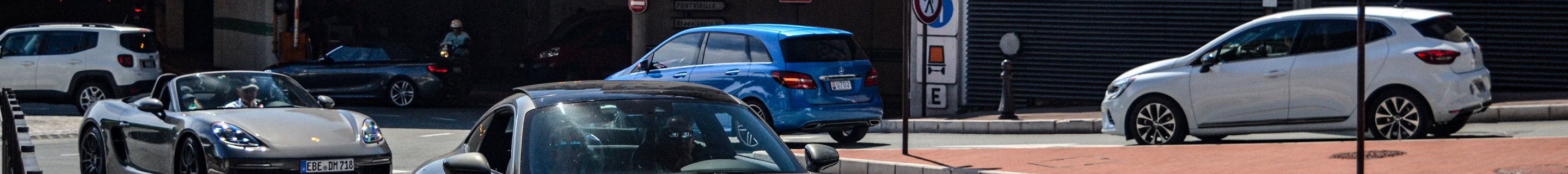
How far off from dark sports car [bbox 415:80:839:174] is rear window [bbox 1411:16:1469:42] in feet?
20.3

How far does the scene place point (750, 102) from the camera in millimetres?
12477

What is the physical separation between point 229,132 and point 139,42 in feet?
30.4

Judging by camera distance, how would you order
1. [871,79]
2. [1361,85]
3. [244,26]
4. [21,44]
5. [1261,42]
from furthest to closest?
[244,26], [21,44], [871,79], [1261,42], [1361,85]

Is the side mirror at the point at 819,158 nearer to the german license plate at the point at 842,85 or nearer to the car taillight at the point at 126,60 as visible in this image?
the german license plate at the point at 842,85

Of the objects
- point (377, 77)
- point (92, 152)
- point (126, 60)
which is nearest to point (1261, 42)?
point (92, 152)

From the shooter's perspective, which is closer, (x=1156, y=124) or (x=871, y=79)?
(x=1156, y=124)

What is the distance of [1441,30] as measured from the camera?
11.3 m

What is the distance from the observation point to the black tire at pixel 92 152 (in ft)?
34.6

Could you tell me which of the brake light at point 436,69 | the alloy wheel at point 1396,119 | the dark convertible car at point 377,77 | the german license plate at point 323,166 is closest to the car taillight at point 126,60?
the dark convertible car at point 377,77

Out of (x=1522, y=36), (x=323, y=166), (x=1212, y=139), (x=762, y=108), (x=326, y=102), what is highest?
(x=1522, y=36)

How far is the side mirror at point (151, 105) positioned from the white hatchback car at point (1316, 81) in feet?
21.5

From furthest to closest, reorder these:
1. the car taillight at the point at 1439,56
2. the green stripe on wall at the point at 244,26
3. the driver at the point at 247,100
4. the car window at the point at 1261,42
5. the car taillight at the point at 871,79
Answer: the green stripe on wall at the point at 244,26
the car taillight at the point at 871,79
the car window at the point at 1261,42
the car taillight at the point at 1439,56
the driver at the point at 247,100

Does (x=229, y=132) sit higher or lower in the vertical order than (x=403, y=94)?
higher

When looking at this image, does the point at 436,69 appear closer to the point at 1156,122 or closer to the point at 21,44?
the point at 21,44
